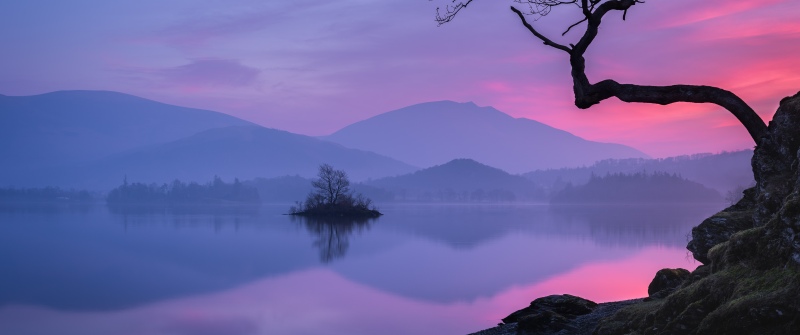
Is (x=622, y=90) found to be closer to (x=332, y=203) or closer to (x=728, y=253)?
(x=728, y=253)

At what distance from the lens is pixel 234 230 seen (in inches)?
3782

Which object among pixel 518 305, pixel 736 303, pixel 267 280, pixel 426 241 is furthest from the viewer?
pixel 426 241

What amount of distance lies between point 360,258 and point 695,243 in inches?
1508

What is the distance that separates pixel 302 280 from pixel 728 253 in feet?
102

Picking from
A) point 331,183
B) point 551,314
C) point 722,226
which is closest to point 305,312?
point 551,314

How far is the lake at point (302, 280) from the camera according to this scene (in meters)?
28.3

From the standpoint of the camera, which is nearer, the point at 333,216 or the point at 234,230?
the point at 234,230

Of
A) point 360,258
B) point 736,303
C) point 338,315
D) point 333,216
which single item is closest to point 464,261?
point 360,258

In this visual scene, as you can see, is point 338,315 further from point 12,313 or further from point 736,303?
point 736,303

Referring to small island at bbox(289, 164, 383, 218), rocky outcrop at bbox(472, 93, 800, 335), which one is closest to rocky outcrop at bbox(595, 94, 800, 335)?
rocky outcrop at bbox(472, 93, 800, 335)

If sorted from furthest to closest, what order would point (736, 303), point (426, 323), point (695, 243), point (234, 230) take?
point (234, 230)
point (426, 323)
point (695, 243)
point (736, 303)

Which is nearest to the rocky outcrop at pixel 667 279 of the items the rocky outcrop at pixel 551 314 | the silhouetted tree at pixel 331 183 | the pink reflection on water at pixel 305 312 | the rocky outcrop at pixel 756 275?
the rocky outcrop at pixel 551 314

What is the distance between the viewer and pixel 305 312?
3025cm

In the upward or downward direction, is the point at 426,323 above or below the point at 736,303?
below
